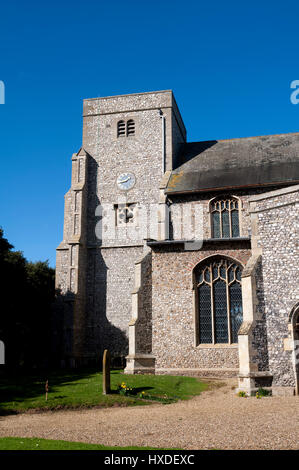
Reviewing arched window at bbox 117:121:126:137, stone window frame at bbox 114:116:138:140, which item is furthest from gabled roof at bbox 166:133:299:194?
arched window at bbox 117:121:126:137

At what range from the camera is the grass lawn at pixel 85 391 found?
11.9 meters

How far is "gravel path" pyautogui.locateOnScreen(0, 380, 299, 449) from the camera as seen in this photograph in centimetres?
739

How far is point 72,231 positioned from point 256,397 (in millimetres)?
14930

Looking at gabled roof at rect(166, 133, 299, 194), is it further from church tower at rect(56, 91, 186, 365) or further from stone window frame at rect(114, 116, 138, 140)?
stone window frame at rect(114, 116, 138, 140)

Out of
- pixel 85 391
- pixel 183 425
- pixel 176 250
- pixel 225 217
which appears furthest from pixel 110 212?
pixel 183 425

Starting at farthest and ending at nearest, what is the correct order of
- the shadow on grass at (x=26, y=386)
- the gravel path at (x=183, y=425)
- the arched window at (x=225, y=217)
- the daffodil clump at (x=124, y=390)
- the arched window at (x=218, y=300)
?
the arched window at (x=225, y=217) < the arched window at (x=218, y=300) < the daffodil clump at (x=124, y=390) < the shadow on grass at (x=26, y=386) < the gravel path at (x=183, y=425)

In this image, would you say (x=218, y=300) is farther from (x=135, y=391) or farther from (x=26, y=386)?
(x=26, y=386)

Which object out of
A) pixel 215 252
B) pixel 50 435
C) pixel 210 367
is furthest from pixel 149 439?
pixel 215 252

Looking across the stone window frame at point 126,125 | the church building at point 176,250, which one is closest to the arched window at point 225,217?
the church building at point 176,250

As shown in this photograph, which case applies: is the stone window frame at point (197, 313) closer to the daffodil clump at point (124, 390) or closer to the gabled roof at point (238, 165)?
the daffodil clump at point (124, 390)

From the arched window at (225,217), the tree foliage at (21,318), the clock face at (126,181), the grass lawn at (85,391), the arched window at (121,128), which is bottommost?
the grass lawn at (85,391)

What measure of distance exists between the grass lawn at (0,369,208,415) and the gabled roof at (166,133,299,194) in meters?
10.3

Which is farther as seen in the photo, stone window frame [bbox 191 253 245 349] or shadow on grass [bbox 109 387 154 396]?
stone window frame [bbox 191 253 245 349]

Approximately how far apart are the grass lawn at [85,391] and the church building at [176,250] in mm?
1877
